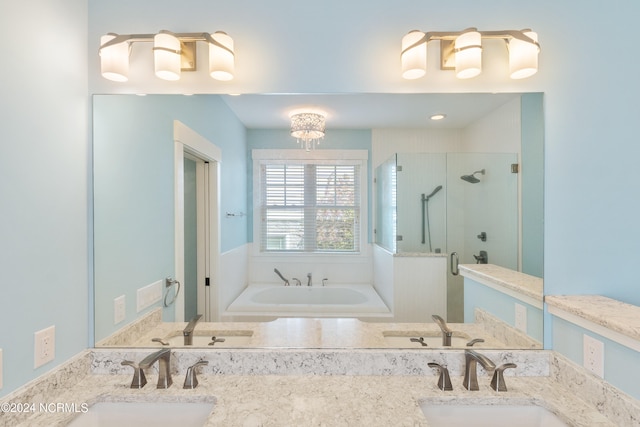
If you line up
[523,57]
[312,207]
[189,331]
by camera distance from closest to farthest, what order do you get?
[523,57], [189,331], [312,207]

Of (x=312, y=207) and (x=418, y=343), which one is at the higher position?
(x=312, y=207)

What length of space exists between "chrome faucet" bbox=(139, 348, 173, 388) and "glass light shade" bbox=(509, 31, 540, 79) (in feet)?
6.08

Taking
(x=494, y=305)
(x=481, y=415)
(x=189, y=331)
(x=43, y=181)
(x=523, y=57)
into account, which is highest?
(x=523, y=57)

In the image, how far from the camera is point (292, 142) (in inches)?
54.5

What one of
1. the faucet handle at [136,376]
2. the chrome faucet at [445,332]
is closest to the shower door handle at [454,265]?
the chrome faucet at [445,332]

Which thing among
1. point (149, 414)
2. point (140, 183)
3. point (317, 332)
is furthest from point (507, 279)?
point (140, 183)

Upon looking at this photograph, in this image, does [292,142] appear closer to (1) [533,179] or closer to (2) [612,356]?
(1) [533,179]

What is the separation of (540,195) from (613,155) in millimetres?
296

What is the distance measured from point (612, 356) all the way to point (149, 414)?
1658 millimetres

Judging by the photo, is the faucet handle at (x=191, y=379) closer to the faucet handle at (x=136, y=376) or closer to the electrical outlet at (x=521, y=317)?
the faucet handle at (x=136, y=376)

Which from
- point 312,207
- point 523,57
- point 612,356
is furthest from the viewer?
point 312,207

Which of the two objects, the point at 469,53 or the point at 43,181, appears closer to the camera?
the point at 43,181

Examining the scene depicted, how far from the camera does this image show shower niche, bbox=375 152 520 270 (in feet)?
4.46

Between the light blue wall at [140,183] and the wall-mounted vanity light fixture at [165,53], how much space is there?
0.12 meters
